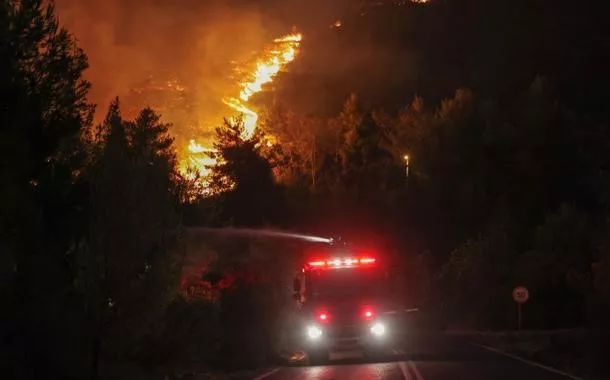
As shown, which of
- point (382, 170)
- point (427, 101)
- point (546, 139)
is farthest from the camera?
point (427, 101)

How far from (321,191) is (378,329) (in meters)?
46.5

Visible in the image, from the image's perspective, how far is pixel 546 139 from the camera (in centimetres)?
6325

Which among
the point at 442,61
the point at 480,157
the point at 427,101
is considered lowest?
the point at 480,157

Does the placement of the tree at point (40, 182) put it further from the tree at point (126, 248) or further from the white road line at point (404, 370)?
the white road line at point (404, 370)

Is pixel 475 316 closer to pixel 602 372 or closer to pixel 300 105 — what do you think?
pixel 602 372

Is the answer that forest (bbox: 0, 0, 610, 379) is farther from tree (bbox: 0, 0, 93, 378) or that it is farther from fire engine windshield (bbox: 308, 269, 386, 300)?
fire engine windshield (bbox: 308, 269, 386, 300)

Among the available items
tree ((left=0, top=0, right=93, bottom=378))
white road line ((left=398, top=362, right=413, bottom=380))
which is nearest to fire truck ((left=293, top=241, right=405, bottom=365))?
white road line ((left=398, top=362, right=413, bottom=380))

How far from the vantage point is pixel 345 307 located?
27.4m

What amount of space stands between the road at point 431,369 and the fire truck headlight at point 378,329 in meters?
0.95

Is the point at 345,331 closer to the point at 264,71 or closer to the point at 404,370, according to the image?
the point at 404,370

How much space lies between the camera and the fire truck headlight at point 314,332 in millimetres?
27500

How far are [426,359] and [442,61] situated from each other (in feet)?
215

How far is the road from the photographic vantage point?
2181 centimetres

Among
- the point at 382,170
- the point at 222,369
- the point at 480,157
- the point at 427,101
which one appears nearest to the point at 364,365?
the point at 222,369
